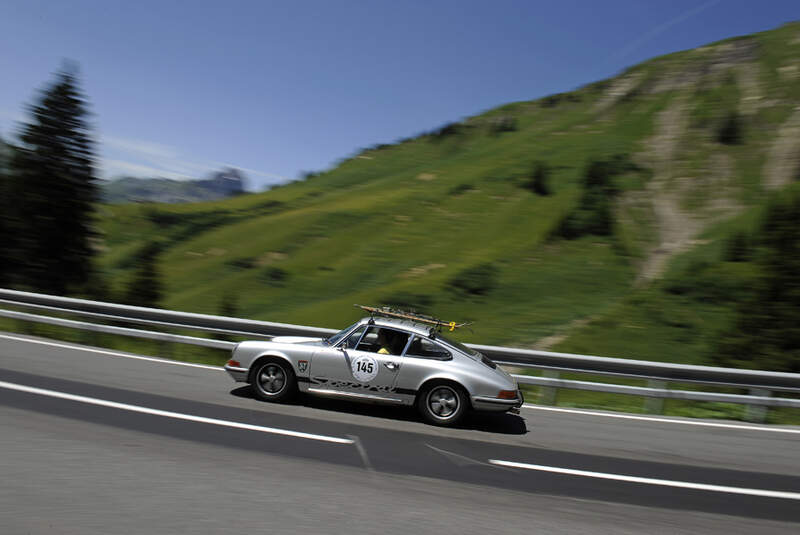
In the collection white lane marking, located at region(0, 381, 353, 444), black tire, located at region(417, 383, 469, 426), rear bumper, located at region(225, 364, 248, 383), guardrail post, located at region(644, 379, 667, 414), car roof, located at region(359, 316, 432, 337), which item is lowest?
white lane marking, located at region(0, 381, 353, 444)

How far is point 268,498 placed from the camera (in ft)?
15.8

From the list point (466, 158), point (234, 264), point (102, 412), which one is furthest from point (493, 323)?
point (466, 158)

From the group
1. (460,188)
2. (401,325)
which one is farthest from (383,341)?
(460,188)

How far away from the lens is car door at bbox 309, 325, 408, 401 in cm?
771

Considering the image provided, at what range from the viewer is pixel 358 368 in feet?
25.4

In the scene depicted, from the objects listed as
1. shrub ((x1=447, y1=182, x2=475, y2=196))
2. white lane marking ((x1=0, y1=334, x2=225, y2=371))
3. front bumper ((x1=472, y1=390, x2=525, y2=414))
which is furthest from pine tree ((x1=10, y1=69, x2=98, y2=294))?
shrub ((x1=447, y1=182, x2=475, y2=196))

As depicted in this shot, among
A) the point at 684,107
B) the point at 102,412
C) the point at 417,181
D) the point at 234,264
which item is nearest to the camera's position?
the point at 102,412

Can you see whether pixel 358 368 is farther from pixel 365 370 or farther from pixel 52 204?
pixel 52 204

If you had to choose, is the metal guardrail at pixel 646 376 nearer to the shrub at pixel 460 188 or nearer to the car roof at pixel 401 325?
the car roof at pixel 401 325

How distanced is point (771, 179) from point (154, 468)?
65795mm

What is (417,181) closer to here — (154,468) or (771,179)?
(771,179)

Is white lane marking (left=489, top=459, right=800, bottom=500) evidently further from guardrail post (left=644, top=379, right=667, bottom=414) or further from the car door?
guardrail post (left=644, top=379, right=667, bottom=414)

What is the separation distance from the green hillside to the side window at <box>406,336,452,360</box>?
2262 cm

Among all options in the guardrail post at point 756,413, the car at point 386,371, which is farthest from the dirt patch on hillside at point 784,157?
the car at point 386,371
